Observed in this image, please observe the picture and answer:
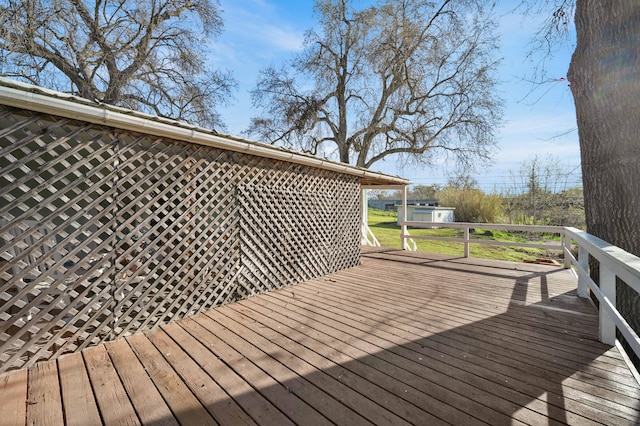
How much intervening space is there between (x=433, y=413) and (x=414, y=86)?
475 inches

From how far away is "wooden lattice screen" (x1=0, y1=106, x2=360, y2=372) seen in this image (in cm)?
239

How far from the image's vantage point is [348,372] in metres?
2.22

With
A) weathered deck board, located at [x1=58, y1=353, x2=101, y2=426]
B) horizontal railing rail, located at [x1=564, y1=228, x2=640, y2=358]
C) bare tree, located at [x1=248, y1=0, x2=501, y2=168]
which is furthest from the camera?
bare tree, located at [x1=248, y1=0, x2=501, y2=168]

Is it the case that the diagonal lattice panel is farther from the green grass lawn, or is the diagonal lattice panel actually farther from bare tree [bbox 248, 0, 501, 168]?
bare tree [bbox 248, 0, 501, 168]

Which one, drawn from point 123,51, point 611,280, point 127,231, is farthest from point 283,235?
point 123,51

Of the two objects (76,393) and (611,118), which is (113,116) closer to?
(76,393)

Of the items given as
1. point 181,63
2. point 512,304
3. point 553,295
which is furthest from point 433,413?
point 181,63

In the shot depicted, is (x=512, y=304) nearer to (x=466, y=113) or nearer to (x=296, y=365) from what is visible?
(x=296, y=365)

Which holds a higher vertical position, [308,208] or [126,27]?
[126,27]

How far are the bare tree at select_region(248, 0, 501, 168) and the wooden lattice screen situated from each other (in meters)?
8.26

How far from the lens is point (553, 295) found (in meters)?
4.09

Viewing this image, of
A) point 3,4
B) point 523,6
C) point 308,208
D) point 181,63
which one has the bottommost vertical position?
point 308,208

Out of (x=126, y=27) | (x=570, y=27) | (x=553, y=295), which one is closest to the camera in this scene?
(x=553, y=295)

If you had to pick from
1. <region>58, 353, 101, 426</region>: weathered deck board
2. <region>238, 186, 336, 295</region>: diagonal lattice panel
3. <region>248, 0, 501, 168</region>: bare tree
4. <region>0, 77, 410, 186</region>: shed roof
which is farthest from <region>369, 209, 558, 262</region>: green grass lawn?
<region>58, 353, 101, 426</region>: weathered deck board
